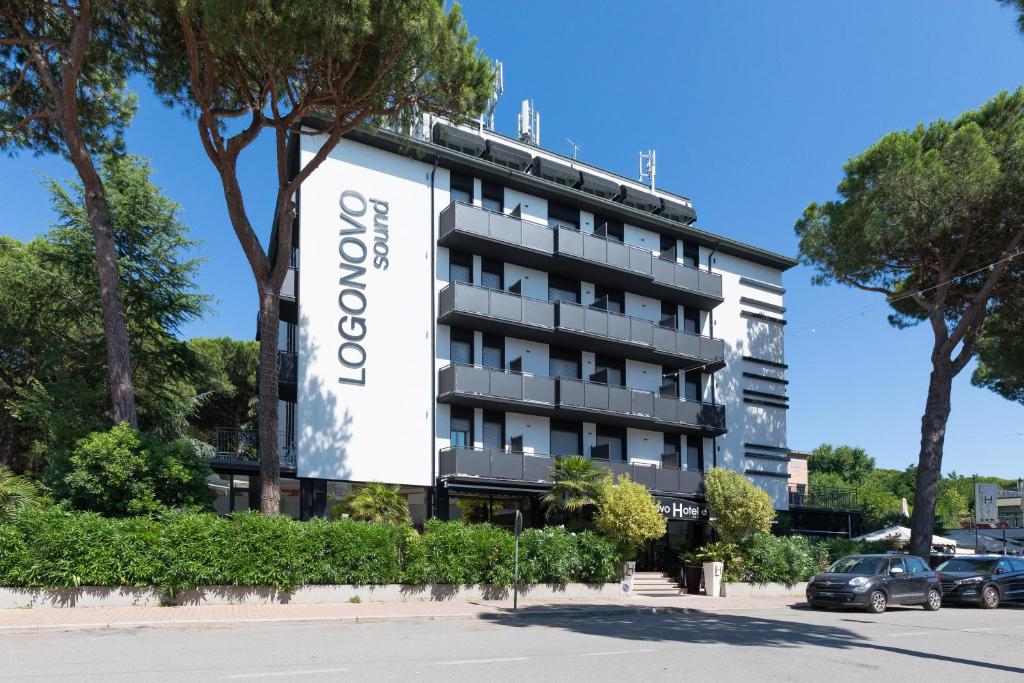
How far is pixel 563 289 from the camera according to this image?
3069 cm

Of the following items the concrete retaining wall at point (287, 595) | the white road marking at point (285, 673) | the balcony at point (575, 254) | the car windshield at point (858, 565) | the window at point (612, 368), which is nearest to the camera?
the white road marking at point (285, 673)

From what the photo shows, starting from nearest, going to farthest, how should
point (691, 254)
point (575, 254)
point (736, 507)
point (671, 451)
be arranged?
point (736, 507) < point (575, 254) < point (671, 451) < point (691, 254)

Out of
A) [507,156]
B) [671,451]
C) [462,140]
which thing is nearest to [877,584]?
[671,451]

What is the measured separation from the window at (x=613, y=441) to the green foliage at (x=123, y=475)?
15.5 meters

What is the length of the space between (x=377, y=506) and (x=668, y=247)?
1770cm

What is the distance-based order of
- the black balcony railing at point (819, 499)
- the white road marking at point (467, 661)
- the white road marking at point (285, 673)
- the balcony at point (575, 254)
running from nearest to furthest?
the white road marking at point (285, 673) < the white road marking at point (467, 661) < the balcony at point (575, 254) < the black balcony railing at point (819, 499)

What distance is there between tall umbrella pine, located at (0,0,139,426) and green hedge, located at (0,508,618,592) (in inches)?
155

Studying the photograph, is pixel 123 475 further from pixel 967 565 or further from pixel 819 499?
pixel 819 499

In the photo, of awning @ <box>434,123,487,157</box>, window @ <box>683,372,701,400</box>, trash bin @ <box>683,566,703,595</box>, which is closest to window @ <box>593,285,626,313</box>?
window @ <box>683,372,701,400</box>

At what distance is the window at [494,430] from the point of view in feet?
90.7

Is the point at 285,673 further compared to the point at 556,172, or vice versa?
the point at 556,172

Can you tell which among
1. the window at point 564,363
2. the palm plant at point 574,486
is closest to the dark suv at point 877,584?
the palm plant at point 574,486

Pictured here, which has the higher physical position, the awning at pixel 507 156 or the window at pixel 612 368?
the awning at pixel 507 156

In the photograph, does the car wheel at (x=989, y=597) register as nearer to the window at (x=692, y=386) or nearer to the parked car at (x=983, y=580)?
the parked car at (x=983, y=580)
